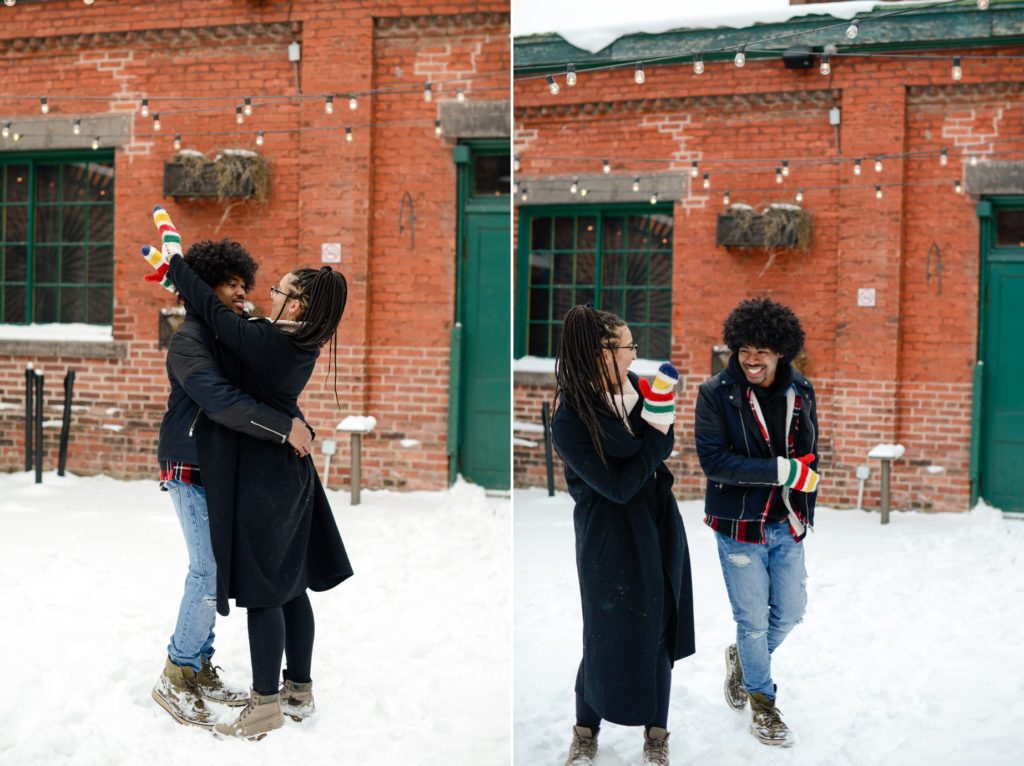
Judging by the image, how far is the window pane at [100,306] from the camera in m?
3.54

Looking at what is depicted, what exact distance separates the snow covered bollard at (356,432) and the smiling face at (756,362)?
6.45 feet

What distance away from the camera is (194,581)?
7.40 feet

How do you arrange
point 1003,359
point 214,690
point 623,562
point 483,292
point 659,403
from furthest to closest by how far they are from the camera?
1. point 483,292
2. point 1003,359
3. point 214,690
4. point 623,562
5. point 659,403

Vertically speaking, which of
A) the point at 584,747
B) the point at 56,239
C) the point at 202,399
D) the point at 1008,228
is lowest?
the point at 584,747

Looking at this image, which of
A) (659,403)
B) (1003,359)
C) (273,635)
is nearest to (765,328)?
(659,403)

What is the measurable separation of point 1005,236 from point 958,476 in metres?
1.09

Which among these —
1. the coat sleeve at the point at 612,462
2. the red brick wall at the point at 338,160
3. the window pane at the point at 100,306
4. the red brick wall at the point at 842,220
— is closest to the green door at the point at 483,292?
the red brick wall at the point at 338,160

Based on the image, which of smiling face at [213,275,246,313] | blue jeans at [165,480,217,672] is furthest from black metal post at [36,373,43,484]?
smiling face at [213,275,246,313]

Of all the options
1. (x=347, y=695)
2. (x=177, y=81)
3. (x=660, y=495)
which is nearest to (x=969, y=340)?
(x=660, y=495)

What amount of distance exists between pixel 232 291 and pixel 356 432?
1.62 meters

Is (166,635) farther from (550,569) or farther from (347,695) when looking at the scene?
(550,569)

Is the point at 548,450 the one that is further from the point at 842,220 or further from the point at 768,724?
the point at 842,220

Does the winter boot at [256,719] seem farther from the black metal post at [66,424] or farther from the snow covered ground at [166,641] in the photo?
the black metal post at [66,424]

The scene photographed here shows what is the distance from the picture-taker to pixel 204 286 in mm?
A: 2131
